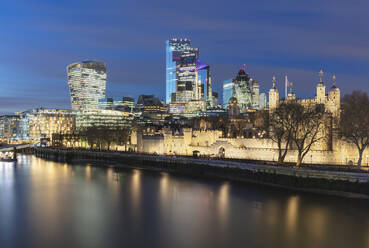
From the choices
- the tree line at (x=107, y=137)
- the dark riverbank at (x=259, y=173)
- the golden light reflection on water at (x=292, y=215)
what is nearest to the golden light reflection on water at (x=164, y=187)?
the dark riverbank at (x=259, y=173)

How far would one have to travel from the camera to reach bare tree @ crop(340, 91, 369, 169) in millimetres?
45375

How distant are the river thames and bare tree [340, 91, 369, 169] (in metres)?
11.0

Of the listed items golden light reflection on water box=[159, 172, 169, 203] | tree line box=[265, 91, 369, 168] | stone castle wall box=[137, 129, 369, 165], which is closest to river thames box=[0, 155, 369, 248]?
golden light reflection on water box=[159, 172, 169, 203]

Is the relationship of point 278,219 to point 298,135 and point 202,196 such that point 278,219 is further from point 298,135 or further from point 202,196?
point 298,135

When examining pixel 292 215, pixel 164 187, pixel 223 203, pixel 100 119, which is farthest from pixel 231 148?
pixel 100 119

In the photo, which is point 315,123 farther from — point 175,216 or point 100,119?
point 100,119

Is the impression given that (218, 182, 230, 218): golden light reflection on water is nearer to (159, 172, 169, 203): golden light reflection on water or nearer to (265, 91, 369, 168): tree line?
(159, 172, 169, 203): golden light reflection on water

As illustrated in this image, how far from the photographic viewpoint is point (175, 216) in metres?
33.7

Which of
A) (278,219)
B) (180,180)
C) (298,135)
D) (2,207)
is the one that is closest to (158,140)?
(180,180)

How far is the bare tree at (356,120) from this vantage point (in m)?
45.4

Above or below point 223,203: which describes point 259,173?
above

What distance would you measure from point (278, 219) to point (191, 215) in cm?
771

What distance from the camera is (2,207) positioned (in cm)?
A: 3681

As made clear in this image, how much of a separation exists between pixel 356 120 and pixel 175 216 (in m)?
26.9
